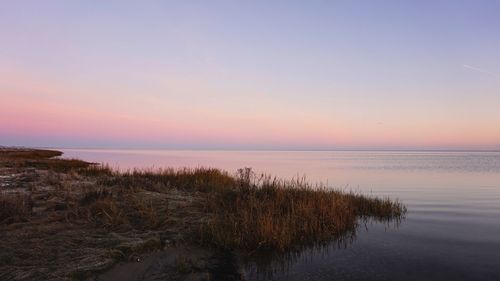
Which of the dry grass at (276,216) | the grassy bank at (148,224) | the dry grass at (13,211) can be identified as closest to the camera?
the grassy bank at (148,224)

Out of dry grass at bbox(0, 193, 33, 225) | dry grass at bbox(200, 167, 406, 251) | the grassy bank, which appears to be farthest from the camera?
dry grass at bbox(0, 193, 33, 225)

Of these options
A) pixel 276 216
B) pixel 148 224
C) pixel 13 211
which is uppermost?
pixel 13 211

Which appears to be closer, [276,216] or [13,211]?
[13,211]

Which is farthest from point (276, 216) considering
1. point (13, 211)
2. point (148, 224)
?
point (13, 211)

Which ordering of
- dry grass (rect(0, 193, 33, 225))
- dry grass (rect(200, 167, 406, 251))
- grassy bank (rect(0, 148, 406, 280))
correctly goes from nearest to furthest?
1. grassy bank (rect(0, 148, 406, 280))
2. dry grass (rect(200, 167, 406, 251))
3. dry grass (rect(0, 193, 33, 225))

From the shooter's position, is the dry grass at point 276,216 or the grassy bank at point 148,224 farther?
the dry grass at point 276,216

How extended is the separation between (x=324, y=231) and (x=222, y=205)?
3.55 meters

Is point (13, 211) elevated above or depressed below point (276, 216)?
above

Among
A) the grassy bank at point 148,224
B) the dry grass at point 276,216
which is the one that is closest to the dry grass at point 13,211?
the grassy bank at point 148,224

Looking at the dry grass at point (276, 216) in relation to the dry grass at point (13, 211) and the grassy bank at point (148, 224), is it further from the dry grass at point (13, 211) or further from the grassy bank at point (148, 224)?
the dry grass at point (13, 211)

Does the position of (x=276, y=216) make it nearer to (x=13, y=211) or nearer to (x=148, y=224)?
(x=148, y=224)

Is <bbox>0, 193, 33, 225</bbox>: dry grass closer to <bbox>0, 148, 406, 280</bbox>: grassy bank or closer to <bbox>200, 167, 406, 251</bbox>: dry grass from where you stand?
<bbox>0, 148, 406, 280</bbox>: grassy bank

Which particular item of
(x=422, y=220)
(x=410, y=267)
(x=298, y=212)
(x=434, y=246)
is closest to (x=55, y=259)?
(x=298, y=212)

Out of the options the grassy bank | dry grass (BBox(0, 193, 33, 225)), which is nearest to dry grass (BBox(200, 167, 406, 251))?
the grassy bank
